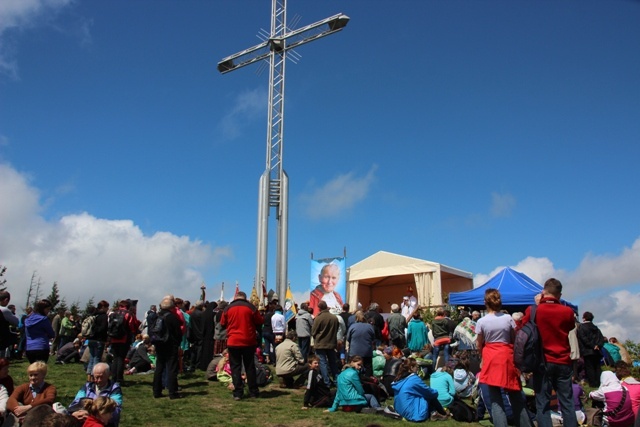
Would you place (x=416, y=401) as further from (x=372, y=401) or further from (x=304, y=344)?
(x=304, y=344)

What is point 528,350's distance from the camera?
5371mm

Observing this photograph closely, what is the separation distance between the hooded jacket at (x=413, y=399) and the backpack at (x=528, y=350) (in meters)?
2.72

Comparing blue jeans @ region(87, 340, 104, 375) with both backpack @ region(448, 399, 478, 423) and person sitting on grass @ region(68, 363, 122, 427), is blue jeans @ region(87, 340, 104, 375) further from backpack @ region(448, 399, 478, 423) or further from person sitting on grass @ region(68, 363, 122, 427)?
backpack @ region(448, 399, 478, 423)

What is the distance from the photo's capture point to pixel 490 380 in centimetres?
551

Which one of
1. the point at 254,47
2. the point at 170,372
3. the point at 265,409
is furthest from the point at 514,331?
the point at 254,47

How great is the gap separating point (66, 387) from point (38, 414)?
5.76 meters

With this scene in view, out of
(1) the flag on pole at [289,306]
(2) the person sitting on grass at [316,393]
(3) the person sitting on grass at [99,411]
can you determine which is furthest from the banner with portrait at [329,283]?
(3) the person sitting on grass at [99,411]

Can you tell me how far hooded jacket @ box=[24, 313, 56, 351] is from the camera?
27.0 feet

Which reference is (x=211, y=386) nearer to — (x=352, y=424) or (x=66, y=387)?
(x=66, y=387)

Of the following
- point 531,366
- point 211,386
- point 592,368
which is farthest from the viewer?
point 592,368

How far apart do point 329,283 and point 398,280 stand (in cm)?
670

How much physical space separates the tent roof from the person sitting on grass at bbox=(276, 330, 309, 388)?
40.8 feet

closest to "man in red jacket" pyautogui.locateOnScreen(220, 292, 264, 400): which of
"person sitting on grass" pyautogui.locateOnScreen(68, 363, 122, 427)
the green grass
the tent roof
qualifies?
the green grass

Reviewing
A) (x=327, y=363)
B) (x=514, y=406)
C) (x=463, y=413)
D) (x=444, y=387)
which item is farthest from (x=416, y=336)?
(x=514, y=406)
